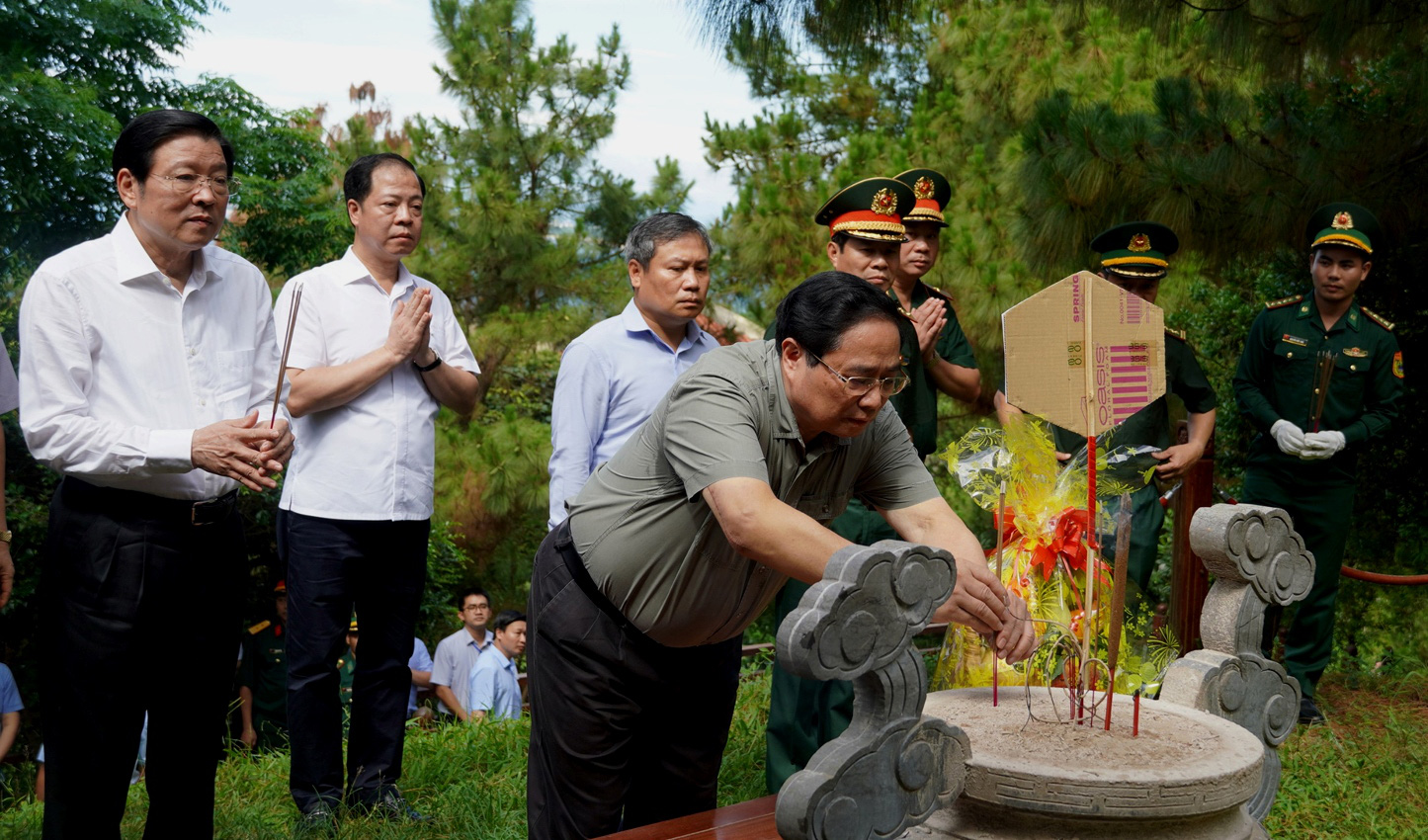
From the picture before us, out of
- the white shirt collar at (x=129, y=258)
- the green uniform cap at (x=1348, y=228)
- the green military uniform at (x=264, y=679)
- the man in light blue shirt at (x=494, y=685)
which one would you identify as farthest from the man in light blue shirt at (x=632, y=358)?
the green military uniform at (x=264, y=679)

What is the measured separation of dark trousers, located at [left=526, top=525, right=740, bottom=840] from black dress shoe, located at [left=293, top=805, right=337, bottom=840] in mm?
950

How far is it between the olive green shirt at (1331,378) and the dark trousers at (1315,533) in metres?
0.06

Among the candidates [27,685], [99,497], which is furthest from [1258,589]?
[27,685]

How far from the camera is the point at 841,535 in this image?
3254 millimetres

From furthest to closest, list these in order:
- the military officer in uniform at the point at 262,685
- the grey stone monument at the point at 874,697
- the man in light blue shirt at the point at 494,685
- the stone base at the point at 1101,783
A: the man in light blue shirt at the point at 494,685, the military officer in uniform at the point at 262,685, the stone base at the point at 1101,783, the grey stone monument at the point at 874,697

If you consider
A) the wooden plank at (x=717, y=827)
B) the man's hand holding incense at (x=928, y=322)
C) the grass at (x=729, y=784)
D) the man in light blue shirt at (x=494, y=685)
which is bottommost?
the man in light blue shirt at (x=494, y=685)

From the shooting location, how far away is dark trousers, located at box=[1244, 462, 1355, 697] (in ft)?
14.5

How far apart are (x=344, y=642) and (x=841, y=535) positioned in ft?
4.49

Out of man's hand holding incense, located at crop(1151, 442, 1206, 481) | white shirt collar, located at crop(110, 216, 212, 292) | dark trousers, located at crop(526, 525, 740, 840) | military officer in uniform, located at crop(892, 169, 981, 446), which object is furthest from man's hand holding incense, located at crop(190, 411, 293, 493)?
man's hand holding incense, located at crop(1151, 442, 1206, 481)

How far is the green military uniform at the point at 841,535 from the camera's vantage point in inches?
133

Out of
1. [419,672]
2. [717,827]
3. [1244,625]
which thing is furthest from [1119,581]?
[419,672]

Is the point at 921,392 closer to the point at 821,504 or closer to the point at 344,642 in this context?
the point at 821,504

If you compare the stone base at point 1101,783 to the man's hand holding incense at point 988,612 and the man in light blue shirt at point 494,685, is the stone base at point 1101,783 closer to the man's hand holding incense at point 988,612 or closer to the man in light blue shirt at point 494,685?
the man's hand holding incense at point 988,612

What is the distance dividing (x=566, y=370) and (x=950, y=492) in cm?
952
